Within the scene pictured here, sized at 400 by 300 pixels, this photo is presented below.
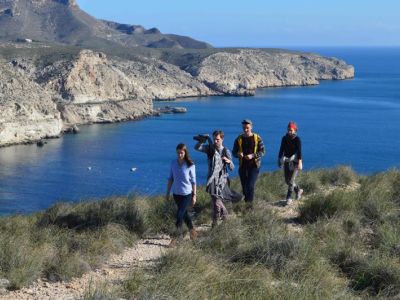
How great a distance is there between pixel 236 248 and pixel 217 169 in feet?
5.72

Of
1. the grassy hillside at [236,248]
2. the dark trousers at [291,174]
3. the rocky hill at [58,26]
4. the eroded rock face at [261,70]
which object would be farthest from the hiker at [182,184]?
the rocky hill at [58,26]

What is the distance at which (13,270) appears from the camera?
5.48 m

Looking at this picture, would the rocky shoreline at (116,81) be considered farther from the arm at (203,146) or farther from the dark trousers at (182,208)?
the dark trousers at (182,208)

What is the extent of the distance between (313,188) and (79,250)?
525 centimetres

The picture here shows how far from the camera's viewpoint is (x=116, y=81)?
9550 centimetres

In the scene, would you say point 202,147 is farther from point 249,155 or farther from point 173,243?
point 173,243

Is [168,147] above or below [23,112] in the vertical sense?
below

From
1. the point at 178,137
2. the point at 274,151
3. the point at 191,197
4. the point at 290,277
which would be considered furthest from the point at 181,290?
the point at 178,137

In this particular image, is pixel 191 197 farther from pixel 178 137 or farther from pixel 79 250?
pixel 178 137

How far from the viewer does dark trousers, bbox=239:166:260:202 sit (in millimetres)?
8609

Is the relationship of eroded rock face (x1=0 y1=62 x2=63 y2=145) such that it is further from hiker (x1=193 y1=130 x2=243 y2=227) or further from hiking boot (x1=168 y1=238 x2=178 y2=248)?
hiking boot (x1=168 y1=238 x2=178 y2=248)

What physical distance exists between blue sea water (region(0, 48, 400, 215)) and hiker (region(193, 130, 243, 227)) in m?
12.6

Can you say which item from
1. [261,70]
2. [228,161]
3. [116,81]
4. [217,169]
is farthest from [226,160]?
[261,70]

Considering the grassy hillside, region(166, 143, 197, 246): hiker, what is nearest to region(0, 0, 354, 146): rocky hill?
the grassy hillside
